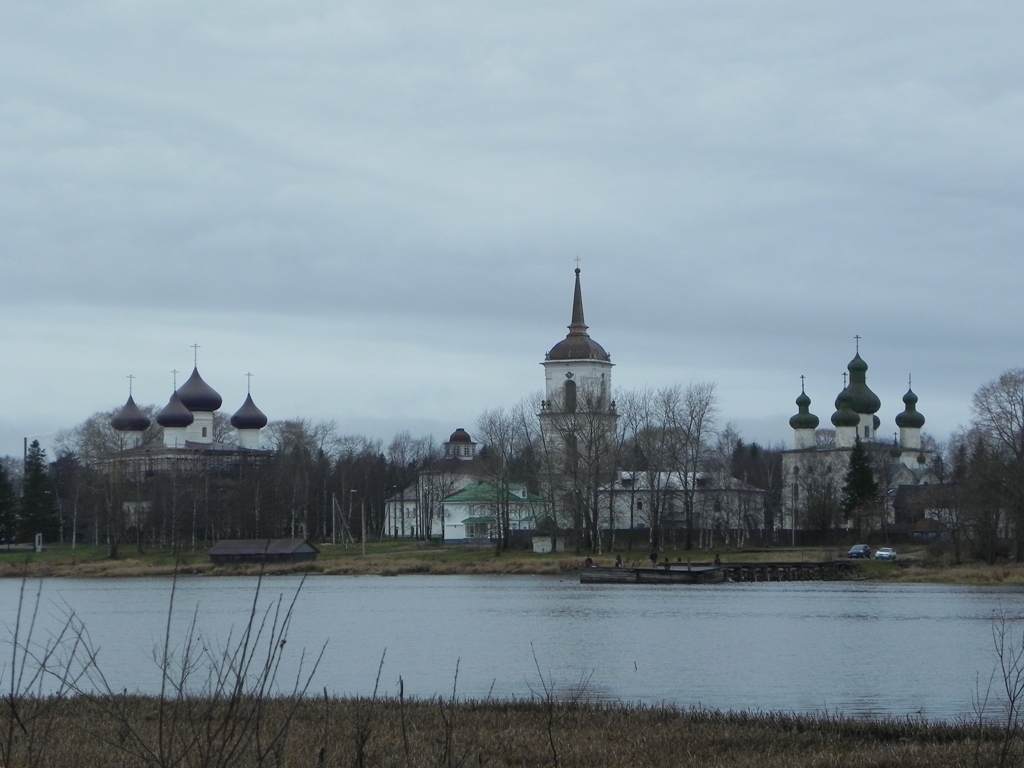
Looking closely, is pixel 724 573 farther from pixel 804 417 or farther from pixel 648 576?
pixel 804 417

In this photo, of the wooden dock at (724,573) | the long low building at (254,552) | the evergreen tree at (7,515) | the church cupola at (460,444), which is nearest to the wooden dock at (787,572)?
the wooden dock at (724,573)

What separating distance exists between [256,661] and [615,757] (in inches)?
587

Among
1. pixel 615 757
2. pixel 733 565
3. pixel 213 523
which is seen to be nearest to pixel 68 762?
pixel 615 757

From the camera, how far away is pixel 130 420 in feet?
398

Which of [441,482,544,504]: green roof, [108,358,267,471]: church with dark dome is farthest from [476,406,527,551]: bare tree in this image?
[108,358,267,471]: church with dark dome

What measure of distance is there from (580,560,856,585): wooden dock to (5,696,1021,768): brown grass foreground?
43435 millimetres

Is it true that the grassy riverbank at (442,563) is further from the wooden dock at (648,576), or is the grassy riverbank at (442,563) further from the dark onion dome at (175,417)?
the dark onion dome at (175,417)

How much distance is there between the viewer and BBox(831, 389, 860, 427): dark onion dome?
11625 centimetres

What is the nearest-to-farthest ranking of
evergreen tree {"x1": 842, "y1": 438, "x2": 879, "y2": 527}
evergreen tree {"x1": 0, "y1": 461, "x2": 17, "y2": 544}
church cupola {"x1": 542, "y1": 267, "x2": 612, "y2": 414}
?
evergreen tree {"x1": 842, "y1": 438, "x2": 879, "y2": 527} < evergreen tree {"x1": 0, "y1": 461, "x2": 17, "y2": 544} < church cupola {"x1": 542, "y1": 267, "x2": 612, "y2": 414}

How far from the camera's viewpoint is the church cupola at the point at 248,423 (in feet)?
408

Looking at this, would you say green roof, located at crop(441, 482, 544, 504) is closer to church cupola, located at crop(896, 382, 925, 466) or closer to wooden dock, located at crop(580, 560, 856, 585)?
wooden dock, located at crop(580, 560, 856, 585)

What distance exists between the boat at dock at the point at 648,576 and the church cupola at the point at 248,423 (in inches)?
2636

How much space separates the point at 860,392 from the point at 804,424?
5.83 meters

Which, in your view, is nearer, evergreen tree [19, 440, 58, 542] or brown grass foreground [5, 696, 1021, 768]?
brown grass foreground [5, 696, 1021, 768]
